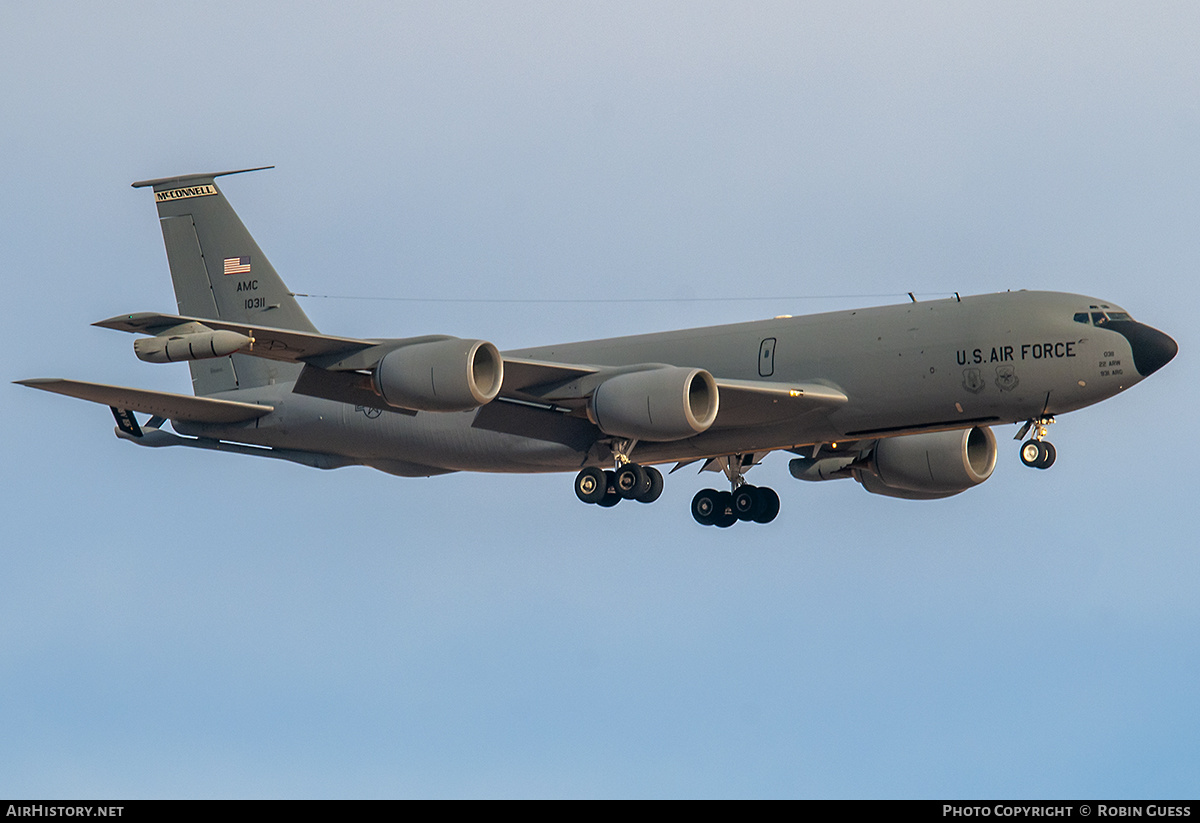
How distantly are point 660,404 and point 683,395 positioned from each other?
0.54 m

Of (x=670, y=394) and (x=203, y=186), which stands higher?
(x=203, y=186)

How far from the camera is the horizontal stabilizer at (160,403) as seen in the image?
37688mm

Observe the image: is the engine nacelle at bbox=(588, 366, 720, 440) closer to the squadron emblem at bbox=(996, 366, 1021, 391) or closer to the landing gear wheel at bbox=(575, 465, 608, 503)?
the landing gear wheel at bbox=(575, 465, 608, 503)

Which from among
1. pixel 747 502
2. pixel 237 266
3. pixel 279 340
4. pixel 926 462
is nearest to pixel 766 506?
pixel 747 502

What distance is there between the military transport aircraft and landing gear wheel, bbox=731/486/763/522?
0.17 ft

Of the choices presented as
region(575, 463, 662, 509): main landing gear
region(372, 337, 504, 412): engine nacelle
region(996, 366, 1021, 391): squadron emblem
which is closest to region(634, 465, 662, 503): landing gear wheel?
region(575, 463, 662, 509): main landing gear

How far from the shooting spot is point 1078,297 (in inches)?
1489

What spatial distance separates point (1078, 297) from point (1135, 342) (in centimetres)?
175

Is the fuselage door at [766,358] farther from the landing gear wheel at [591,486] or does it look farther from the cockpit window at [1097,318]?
the cockpit window at [1097,318]

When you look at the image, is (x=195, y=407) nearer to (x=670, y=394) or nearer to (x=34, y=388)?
(x=34, y=388)

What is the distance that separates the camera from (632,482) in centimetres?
3988
